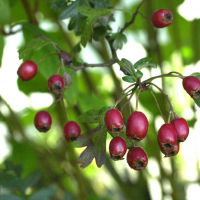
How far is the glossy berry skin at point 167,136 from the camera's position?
499mm

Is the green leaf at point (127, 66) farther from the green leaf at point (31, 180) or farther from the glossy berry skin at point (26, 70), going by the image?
the green leaf at point (31, 180)

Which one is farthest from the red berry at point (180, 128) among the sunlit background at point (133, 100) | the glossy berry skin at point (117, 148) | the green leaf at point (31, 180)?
the sunlit background at point (133, 100)

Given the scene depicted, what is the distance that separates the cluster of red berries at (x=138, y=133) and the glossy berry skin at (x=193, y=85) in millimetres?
57

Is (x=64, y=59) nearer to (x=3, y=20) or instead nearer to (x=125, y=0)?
(x=3, y=20)

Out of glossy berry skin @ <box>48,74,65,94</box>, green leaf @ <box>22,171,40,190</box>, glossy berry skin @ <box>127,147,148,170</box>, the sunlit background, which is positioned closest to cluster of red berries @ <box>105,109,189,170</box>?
glossy berry skin @ <box>127,147,148,170</box>

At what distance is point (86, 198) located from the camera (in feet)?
4.00

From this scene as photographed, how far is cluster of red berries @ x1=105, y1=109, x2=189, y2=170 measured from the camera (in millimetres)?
490

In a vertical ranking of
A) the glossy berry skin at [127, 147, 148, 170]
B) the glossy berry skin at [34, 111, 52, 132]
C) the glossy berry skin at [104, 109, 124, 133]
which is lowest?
the glossy berry skin at [127, 147, 148, 170]

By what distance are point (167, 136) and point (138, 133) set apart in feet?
0.18

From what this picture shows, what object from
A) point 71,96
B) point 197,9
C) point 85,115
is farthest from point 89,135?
point 197,9

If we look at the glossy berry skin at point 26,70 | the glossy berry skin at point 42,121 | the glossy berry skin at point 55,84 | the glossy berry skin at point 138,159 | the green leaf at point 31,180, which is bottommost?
the green leaf at point 31,180

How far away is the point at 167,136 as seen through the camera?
1.64 ft

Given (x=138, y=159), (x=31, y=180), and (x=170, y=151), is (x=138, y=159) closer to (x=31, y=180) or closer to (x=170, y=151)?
(x=170, y=151)

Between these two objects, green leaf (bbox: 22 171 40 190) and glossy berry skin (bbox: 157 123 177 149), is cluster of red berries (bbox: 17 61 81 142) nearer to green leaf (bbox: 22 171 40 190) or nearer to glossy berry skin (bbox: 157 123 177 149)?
glossy berry skin (bbox: 157 123 177 149)
